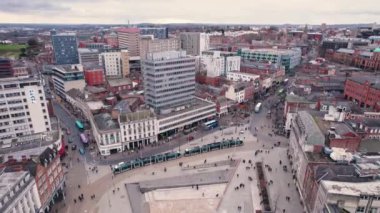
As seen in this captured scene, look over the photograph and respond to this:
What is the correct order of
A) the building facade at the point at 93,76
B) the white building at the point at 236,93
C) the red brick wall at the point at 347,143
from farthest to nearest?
the building facade at the point at 93,76, the white building at the point at 236,93, the red brick wall at the point at 347,143

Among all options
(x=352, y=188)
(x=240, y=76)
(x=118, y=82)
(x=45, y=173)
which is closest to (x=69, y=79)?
(x=118, y=82)

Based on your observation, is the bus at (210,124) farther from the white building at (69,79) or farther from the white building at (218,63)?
the white building at (69,79)

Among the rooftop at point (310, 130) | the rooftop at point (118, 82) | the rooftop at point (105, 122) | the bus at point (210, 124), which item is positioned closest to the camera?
the rooftop at point (310, 130)

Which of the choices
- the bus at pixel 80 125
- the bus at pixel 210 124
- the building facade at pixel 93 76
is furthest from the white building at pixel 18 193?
the building facade at pixel 93 76

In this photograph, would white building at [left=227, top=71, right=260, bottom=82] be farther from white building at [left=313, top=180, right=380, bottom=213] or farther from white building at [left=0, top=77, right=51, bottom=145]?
white building at [left=313, top=180, right=380, bottom=213]

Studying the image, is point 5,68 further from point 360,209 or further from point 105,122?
point 360,209
